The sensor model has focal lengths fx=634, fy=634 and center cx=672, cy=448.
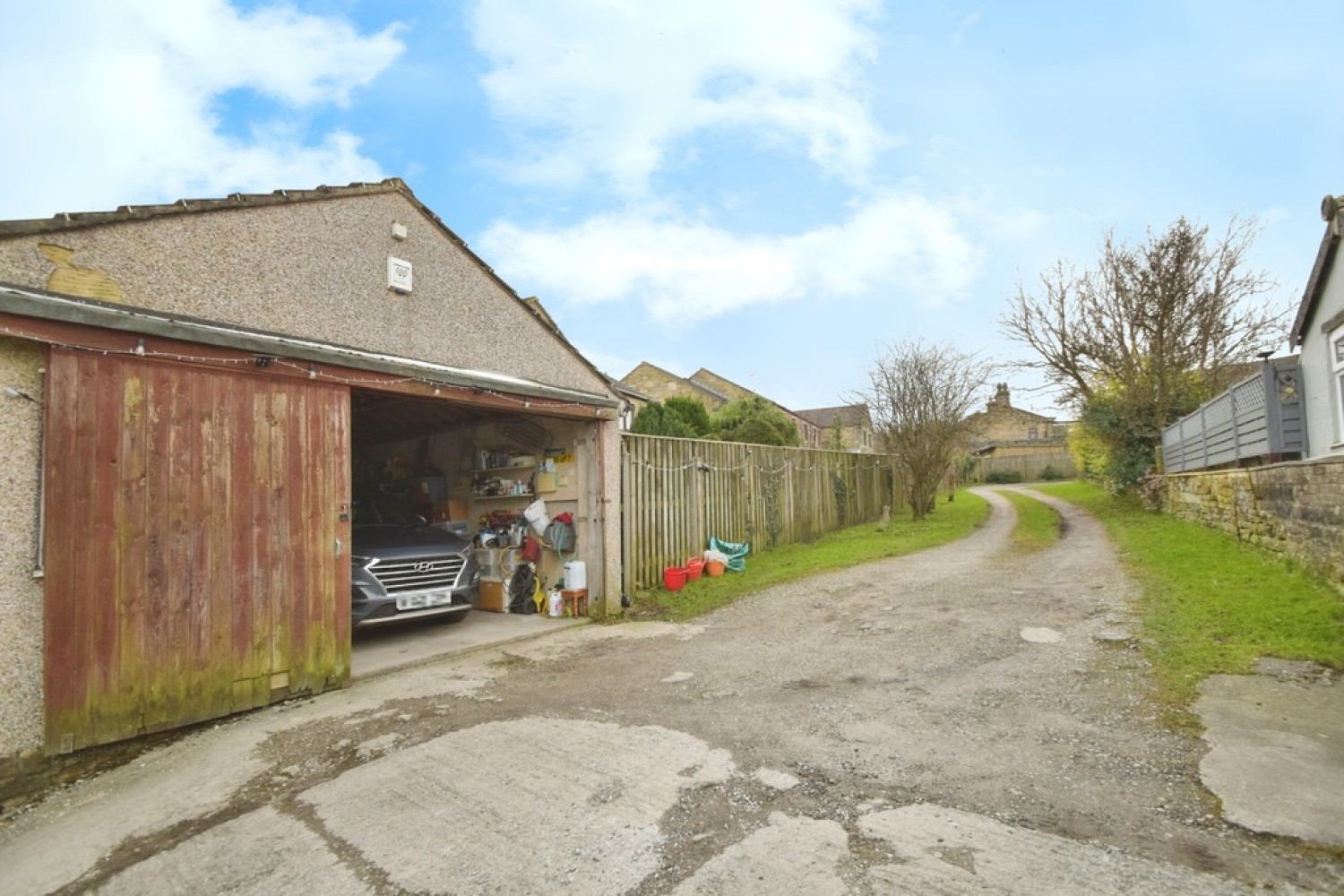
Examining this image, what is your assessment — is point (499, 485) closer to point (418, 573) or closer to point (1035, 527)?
point (418, 573)

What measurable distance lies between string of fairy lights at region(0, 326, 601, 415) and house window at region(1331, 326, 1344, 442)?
34.1ft

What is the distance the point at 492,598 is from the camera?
28.6 feet

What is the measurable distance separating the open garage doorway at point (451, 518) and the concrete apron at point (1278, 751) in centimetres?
588

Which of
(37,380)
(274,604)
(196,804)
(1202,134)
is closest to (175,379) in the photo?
(37,380)

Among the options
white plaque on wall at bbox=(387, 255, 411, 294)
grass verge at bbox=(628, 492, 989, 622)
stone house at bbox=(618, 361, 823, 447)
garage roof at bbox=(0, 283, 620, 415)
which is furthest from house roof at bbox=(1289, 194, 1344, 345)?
stone house at bbox=(618, 361, 823, 447)

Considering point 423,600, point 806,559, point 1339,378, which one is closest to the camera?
point 423,600

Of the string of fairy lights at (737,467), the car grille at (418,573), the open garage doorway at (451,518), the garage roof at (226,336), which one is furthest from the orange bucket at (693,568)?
the garage roof at (226,336)

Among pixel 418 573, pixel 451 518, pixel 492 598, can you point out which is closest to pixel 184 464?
pixel 418 573

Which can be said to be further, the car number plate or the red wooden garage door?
the car number plate

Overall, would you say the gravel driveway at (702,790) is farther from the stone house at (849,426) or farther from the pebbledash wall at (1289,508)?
the stone house at (849,426)

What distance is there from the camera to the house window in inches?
345

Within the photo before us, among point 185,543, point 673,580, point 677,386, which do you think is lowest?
point 673,580

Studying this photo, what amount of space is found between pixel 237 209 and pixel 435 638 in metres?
5.55

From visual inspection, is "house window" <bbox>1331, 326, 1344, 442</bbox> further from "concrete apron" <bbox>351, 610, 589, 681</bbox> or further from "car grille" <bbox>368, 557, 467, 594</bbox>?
"car grille" <bbox>368, 557, 467, 594</bbox>
